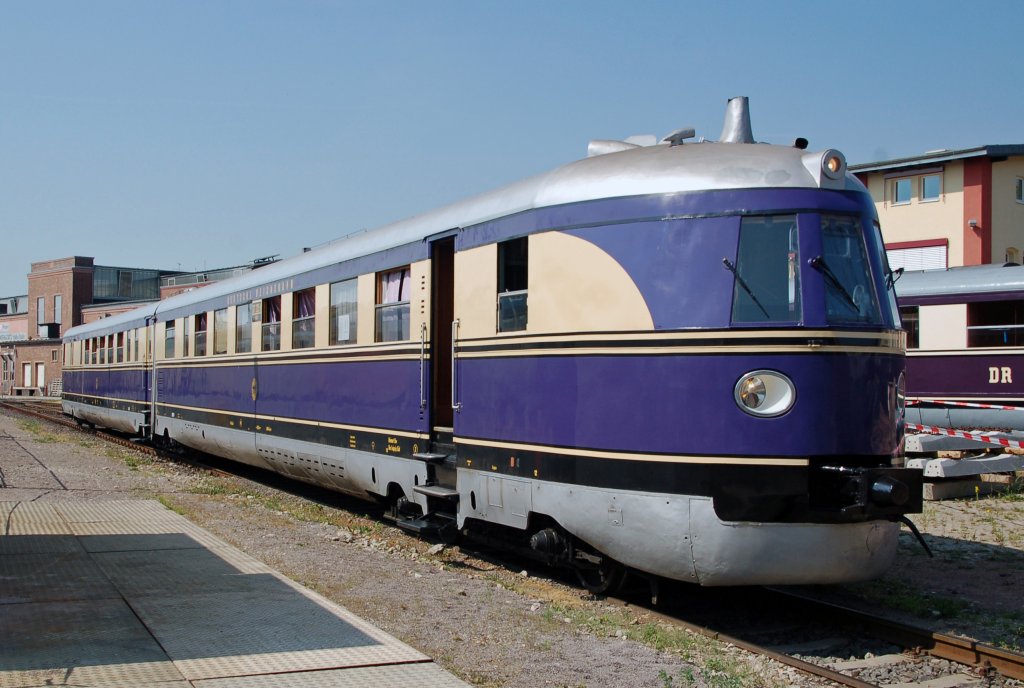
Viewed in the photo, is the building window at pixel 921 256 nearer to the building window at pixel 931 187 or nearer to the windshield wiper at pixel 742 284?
the building window at pixel 931 187

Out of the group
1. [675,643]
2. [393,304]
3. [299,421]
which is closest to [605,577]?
[675,643]

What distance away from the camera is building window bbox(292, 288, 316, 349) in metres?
12.3

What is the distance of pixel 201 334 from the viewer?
56.2ft

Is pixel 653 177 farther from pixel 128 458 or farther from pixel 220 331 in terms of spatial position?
pixel 128 458

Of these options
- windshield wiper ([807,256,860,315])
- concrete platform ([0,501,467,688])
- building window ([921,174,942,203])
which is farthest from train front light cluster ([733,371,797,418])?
building window ([921,174,942,203])

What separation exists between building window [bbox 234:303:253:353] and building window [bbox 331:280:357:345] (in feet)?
10.8

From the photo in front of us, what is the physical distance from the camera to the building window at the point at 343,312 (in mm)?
11172

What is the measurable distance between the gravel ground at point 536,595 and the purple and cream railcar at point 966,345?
16.3 ft

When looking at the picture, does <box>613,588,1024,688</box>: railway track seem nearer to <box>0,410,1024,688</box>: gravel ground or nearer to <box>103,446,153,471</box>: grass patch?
<box>0,410,1024,688</box>: gravel ground

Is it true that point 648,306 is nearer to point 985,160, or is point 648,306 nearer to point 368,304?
point 368,304

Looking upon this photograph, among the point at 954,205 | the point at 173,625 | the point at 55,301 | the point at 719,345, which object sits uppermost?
the point at 954,205

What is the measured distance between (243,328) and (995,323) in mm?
12735

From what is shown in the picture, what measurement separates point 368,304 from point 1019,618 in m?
6.79

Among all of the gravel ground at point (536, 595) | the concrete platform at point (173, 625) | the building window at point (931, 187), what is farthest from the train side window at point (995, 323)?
the building window at point (931, 187)
